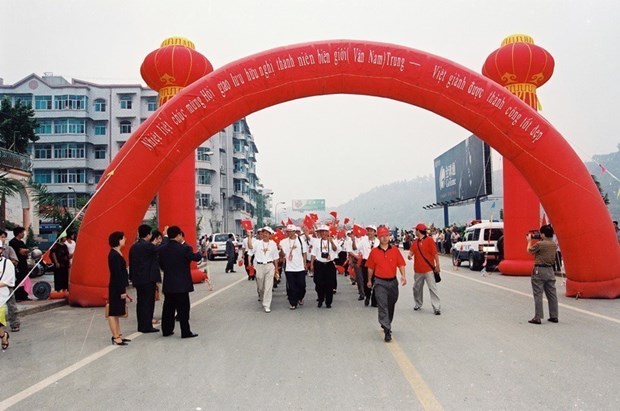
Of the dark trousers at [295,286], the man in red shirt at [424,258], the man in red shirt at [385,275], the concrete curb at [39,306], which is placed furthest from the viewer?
the dark trousers at [295,286]

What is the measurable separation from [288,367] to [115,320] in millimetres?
2926

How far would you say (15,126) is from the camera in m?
35.5

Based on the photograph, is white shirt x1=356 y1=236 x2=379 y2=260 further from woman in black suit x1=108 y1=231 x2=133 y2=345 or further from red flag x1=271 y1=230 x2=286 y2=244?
woman in black suit x1=108 y1=231 x2=133 y2=345

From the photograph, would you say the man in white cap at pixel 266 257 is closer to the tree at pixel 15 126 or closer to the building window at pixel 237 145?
the tree at pixel 15 126

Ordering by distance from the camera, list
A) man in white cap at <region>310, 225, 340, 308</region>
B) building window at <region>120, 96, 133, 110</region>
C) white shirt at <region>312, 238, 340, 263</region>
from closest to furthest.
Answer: man in white cap at <region>310, 225, 340, 308</region>
white shirt at <region>312, 238, 340, 263</region>
building window at <region>120, 96, 133, 110</region>

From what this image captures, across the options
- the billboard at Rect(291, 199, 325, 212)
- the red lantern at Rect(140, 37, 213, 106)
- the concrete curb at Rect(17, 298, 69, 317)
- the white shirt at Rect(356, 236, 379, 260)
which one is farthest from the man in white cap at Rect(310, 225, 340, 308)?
the billboard at Rect(291, 199, 325, 212)

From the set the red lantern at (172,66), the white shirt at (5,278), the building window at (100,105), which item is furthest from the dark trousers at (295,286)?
the building window at (100,105)

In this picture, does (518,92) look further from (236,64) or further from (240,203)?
(240,203)

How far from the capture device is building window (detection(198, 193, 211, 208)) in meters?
Answer: 59.3

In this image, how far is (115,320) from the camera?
7656mm

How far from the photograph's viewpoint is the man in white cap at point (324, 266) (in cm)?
1142

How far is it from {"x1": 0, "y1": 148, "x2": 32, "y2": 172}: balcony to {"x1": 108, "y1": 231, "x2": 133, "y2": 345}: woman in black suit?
18143 mm

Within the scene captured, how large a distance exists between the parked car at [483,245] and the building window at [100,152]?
4674 cm

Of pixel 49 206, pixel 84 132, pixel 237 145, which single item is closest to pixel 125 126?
pixel 84 132
